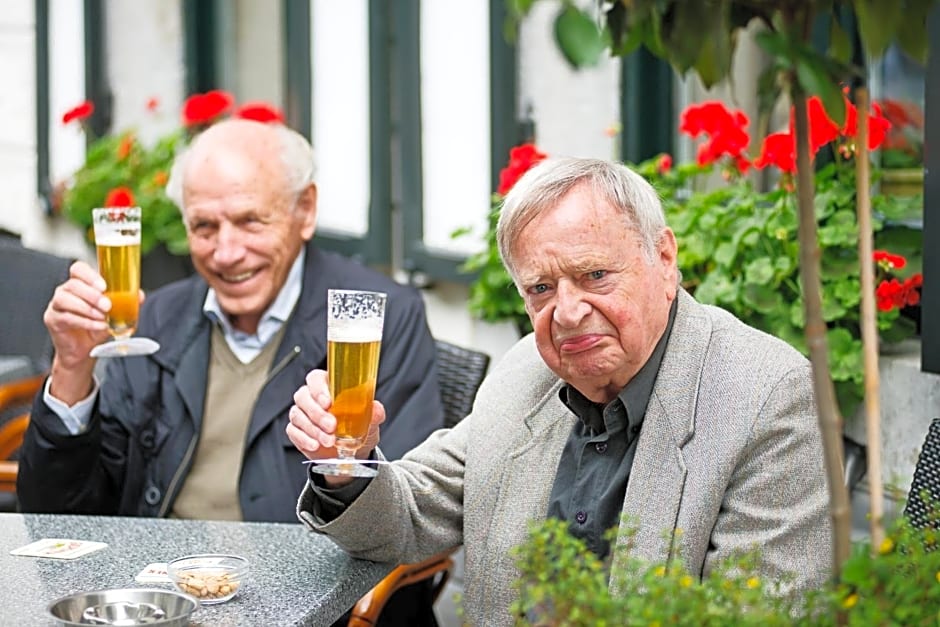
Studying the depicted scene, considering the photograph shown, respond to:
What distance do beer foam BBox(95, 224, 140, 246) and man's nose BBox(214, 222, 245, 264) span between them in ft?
1.21

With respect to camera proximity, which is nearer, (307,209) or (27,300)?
(307,209)

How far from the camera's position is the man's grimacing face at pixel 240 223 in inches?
123

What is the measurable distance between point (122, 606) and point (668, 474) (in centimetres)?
79

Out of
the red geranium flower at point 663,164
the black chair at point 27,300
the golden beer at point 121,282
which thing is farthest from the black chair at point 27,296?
the red geranium flower at point 663,164

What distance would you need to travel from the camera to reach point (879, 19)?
1.38 m

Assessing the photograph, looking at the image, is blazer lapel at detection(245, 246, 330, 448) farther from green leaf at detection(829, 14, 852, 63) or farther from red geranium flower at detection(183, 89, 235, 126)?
red geranium flower at detection(183, 89, 235, 126)

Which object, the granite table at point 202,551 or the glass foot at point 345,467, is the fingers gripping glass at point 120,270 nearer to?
the granite table at point 202,551

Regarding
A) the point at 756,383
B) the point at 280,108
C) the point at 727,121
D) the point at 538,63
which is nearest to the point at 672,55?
the point at 756,383

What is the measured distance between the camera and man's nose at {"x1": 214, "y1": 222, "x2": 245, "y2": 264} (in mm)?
3105

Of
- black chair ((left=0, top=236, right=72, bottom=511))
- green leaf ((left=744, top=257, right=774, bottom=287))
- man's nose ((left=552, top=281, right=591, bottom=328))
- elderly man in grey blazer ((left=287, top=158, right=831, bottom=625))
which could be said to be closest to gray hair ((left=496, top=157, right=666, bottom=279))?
elderly man in grey blazer ((left=287, top=158, right=831, bottom=625))

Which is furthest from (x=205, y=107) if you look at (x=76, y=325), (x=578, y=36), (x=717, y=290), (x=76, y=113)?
(x=578, y=36)

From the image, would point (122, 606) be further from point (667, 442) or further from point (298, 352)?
point (298, 352)

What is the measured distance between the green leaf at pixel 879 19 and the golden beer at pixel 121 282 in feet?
5.54

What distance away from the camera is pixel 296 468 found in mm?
2947
